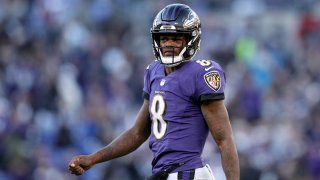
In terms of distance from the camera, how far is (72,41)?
16922 millimetres

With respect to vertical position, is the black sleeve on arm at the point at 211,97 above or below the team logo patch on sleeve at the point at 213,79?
below

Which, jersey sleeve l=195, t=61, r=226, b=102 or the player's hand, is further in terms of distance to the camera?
the player's hand

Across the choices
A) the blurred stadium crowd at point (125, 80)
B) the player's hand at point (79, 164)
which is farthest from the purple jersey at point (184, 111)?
the blurred stadium crowd at point (125, 80)

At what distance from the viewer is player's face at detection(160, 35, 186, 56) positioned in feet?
22.5

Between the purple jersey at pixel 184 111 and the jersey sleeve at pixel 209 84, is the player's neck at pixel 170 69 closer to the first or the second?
the purple jersey at pixel 184 111

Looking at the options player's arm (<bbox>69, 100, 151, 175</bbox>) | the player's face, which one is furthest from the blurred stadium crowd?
the player's face

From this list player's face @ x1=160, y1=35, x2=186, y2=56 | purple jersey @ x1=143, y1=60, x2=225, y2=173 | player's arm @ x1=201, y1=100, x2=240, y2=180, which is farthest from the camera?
player's face @ x1=160, y1=35, x2=186, y2=56

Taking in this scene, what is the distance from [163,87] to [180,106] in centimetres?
22

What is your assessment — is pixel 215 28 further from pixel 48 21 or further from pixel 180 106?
pixel 180 106

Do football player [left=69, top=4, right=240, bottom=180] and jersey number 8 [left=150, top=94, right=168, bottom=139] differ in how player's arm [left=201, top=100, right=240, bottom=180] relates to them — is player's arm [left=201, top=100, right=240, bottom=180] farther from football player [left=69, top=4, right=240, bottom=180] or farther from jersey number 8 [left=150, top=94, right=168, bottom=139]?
jersey number 8 [left=150, top=94, right=168, bottom=139]

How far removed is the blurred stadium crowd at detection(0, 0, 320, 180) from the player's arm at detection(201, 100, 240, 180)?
248 inches

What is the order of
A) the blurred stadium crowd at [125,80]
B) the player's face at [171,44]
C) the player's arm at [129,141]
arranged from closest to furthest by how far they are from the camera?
the player's face at [171,44]
the player's arm at [129,141]
the blurred stadium crowd at [125,80]

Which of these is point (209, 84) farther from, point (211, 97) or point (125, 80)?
point (125, 80)

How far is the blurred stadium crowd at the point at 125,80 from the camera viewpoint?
45.8 feet
